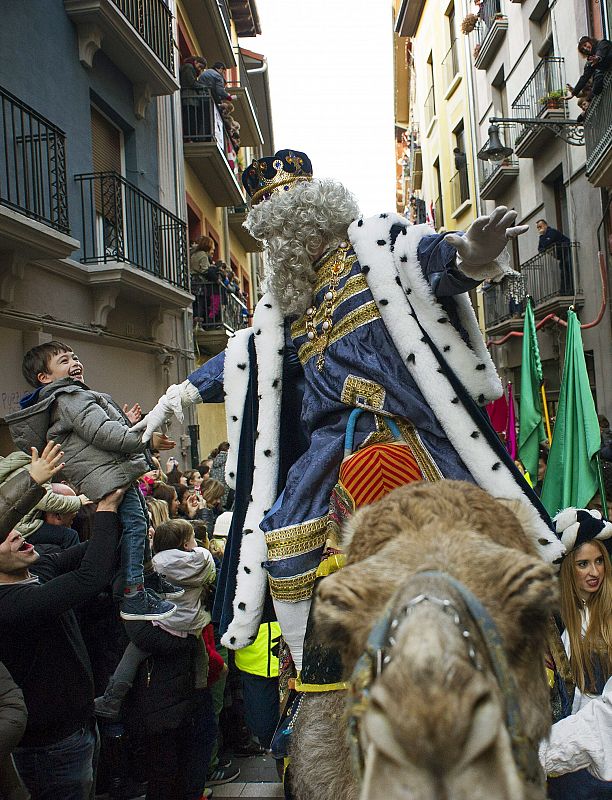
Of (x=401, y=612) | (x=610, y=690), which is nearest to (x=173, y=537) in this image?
(x=610, y=690)

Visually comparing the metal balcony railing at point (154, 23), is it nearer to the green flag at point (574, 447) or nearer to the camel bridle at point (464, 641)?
the green flag at point (574, 447)

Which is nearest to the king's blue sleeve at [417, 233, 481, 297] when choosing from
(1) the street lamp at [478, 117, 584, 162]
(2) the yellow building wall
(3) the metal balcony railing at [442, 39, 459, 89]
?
(1) the street lamp at [478, 117, 584, 162]

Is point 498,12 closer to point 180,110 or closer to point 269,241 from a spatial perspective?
point 180,110

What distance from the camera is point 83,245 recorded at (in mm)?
10367

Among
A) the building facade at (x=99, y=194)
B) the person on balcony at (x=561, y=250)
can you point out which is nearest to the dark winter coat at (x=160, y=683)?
the building facade at (x=99, y=194)

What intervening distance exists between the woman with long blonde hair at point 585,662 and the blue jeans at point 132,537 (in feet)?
7.76

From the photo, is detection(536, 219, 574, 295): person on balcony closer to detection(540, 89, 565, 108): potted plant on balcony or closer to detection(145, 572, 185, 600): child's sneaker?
detection(540, 89, 565, 108): potted plant on balcony

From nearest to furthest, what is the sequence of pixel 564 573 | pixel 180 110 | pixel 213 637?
pixel 564 573
pixel 213 637
pixel 180 110

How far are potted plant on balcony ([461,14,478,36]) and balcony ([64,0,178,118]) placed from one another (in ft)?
39.3

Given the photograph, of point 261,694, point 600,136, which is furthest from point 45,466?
point 600,136

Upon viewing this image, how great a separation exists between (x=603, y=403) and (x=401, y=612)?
13995 mm

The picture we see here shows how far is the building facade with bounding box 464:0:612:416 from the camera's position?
14.2 meters

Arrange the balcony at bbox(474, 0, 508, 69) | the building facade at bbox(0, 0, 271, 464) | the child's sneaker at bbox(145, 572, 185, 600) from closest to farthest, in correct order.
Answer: the child's sneaker at bbox(145, 572, 185, 600)
the building facade at bbox(0, 0, 271, 464)
the balcony at bbox(474, 0, 508, 69)

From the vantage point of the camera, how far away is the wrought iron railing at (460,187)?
24.5 m
